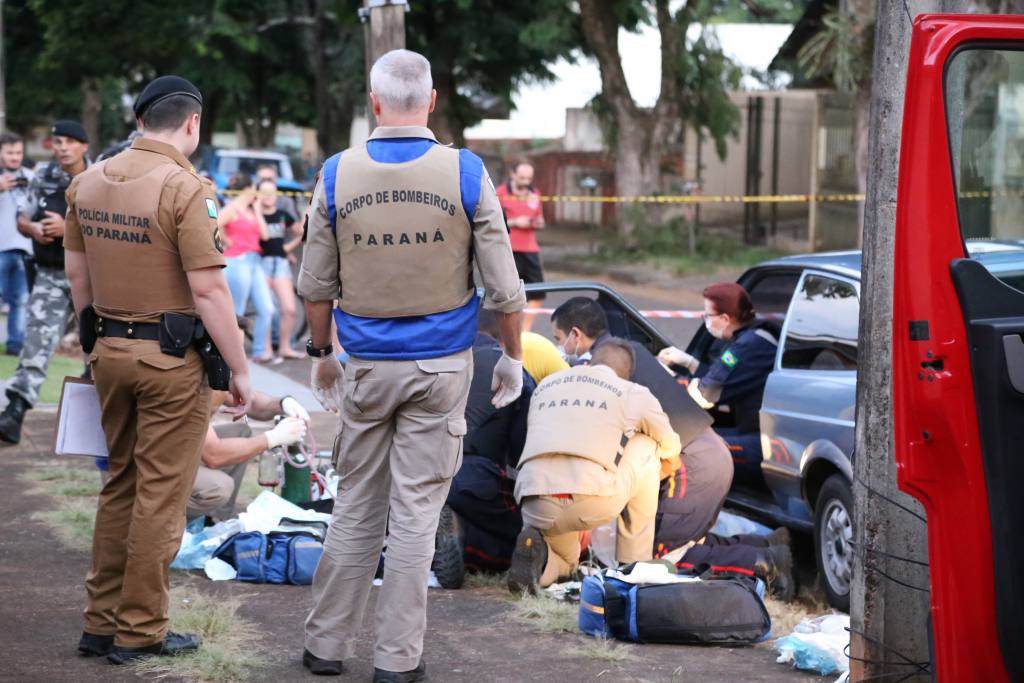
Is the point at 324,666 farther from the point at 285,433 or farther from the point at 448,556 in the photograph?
the point at 285,433

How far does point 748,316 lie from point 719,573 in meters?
2.12

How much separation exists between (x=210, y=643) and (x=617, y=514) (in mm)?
1742

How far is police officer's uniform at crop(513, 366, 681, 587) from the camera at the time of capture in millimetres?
5676

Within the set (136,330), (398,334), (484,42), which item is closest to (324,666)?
(398,334)

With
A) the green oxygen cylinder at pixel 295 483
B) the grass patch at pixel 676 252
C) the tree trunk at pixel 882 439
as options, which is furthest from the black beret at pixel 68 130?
the grass patch at pixel 676 252

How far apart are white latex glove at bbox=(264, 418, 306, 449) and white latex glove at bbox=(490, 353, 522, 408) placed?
62.4 inches

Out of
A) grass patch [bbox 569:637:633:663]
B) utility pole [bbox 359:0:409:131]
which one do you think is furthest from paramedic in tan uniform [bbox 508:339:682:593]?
utility pole [bbox 359:0:409:131]

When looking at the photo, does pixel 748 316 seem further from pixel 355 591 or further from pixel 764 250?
pixel 764 250

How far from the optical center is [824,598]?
6.38m

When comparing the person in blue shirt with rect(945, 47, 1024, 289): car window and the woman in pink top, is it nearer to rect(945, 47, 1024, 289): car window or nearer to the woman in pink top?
rect(945, 47, 1024, 289): car window

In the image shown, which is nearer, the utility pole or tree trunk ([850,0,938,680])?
tree trunk ([850,0,938,680])

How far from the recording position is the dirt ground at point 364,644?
15.6ft

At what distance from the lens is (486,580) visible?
6.04 meters

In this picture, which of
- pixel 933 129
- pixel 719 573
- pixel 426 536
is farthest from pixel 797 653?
pixel 933 129
